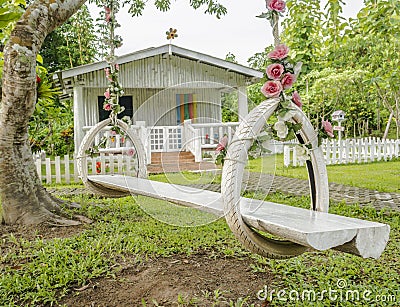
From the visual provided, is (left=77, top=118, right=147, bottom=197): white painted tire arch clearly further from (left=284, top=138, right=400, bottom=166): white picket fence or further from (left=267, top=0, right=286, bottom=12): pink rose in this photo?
(left=284, top=138, right=400, bottom=166): white picket fence

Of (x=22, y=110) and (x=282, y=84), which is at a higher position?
(x=22, y=110)

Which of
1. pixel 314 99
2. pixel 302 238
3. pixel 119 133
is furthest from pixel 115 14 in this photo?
pixel 314 99

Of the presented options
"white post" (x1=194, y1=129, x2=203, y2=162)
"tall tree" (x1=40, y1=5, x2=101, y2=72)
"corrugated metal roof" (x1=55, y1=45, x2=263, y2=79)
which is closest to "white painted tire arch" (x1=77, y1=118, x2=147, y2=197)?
"white post" (x1=194, y1=129, x2=203, y2=162)

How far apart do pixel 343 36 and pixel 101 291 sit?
16.9 feet

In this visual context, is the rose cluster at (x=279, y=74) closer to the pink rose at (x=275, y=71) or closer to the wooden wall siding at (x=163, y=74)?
the pink rose at (x=275, y=71)

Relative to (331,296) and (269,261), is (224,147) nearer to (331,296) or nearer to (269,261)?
(331,296)

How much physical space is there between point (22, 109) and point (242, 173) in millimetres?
2986

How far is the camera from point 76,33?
21.7 metres

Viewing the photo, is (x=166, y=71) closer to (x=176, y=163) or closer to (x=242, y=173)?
(x=176, y=163)

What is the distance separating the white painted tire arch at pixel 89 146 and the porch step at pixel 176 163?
1.60ft

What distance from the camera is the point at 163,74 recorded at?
14438mm

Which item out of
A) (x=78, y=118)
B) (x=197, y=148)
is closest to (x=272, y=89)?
(x=197, y=148)

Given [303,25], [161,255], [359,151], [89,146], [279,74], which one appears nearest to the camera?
[279,74]

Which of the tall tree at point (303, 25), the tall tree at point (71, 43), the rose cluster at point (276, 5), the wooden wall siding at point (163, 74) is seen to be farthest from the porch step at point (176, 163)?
the tall tree at point (71, 43)
